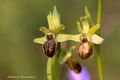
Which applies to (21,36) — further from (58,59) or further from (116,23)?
(58,59)

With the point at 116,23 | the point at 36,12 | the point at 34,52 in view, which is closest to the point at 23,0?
the point at 36,12

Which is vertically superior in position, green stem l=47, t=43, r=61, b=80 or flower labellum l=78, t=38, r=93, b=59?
flower labellum l=78, t=38, r=93, b=59

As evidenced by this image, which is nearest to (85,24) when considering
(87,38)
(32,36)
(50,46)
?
(87,38)

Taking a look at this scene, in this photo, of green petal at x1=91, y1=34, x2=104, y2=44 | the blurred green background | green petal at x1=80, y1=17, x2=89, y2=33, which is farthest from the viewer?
the blurred green background

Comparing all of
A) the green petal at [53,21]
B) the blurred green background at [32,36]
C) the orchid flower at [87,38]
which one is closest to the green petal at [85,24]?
the orchid flower at [87,38]

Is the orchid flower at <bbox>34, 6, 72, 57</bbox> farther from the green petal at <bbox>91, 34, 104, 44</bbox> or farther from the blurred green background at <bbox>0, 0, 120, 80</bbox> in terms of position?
the blurred green background at <bbox>0, 0, 120, 80</bbox>

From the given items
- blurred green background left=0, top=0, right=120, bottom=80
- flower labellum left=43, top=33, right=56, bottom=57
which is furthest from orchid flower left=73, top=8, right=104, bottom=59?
blurred green background left=0, top=0, right=120, bottom=80

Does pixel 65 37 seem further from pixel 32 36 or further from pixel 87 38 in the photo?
pixel 32 36
